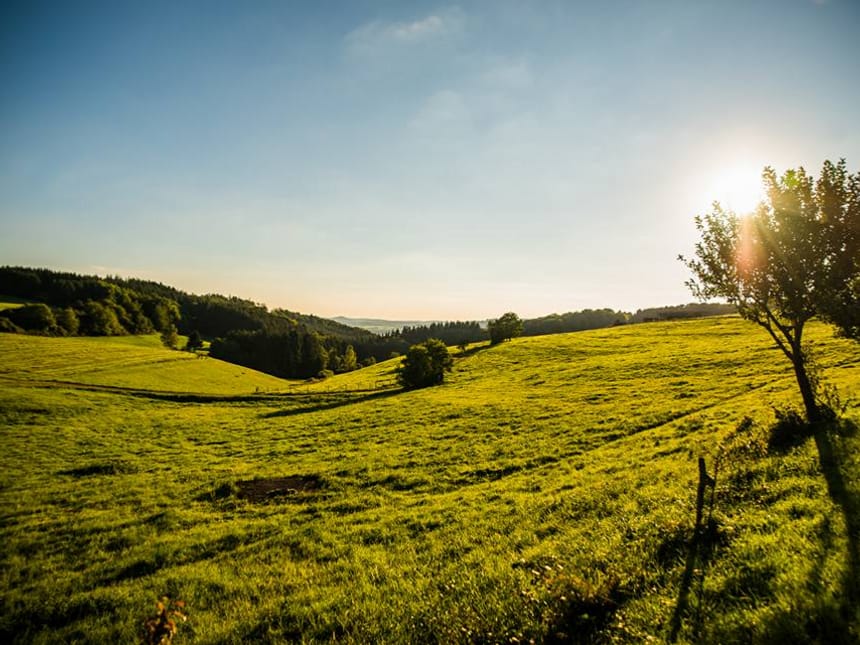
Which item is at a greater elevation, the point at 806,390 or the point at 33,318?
the point at 33,318

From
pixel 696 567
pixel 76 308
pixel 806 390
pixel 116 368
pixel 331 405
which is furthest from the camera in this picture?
pixel 76 308

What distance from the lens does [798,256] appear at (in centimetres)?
1585

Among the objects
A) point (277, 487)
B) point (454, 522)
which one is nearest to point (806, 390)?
point (454, 522)

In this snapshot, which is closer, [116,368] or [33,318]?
[116,368]

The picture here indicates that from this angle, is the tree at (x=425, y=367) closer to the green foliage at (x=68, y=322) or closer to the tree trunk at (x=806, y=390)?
the tree trunk at (x=806, y=390)

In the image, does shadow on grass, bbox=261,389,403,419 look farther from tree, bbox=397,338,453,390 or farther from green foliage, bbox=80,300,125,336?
green foliage, bbox=80,300,125,336

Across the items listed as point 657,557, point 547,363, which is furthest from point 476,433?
point 547,363

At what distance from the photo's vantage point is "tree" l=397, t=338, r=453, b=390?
59438mm

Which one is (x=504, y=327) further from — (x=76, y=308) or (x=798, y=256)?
(x=76, y=308)

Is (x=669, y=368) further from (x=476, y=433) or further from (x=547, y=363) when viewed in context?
(x=476, y=433)

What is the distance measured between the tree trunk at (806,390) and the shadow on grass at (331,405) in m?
43.0

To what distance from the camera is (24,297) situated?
152625 mm

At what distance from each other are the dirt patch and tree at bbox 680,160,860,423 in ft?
77.8

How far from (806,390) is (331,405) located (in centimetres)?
4548
